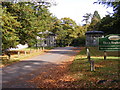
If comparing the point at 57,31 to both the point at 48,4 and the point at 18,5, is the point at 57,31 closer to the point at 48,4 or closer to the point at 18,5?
the point at 48,4

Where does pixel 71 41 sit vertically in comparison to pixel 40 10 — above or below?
below

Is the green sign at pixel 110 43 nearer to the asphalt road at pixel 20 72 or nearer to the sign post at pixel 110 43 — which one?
the sign post at pixel 110 43

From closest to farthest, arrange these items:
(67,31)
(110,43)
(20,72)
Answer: (110,43) < (20,72) < (67,31)

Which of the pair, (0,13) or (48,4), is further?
(48,4)

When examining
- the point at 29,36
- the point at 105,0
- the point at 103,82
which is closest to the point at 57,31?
the point at 29,36

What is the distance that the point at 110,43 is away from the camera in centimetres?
1010

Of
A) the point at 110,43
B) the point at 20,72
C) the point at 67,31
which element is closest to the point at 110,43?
the point at 110,43

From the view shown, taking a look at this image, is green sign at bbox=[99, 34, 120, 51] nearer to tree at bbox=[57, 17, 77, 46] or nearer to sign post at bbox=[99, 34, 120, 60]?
sign post at bbox=[99, 34, 120, 60]

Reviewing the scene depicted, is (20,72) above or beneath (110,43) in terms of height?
beneath

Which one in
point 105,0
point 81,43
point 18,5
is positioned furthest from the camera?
point 81,43

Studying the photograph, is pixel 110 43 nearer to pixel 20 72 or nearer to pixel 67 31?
pixel 20 72

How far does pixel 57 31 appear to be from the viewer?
179ft

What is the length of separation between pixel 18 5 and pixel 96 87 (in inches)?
664

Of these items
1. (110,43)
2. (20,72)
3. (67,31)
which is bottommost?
(20,72)
